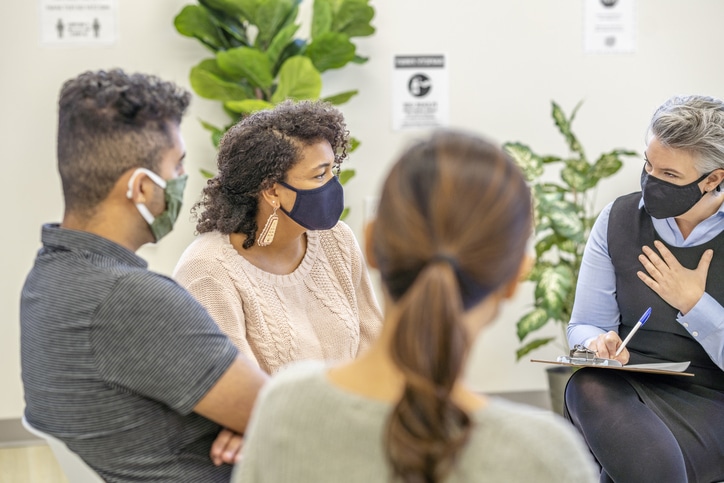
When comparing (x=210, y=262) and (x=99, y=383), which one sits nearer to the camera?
(x=99, y=383)

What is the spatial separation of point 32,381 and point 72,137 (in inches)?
16.7

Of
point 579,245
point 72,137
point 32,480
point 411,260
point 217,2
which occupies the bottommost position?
point 32,480

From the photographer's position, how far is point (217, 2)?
3.55 meters

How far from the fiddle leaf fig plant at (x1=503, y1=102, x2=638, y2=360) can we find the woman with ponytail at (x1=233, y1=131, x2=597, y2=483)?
8.46 ft

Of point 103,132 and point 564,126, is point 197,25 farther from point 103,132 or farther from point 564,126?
point 103,132

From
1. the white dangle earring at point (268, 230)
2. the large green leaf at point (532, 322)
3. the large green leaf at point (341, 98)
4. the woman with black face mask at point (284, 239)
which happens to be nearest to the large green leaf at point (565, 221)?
the large green leaf at point (532, 322)

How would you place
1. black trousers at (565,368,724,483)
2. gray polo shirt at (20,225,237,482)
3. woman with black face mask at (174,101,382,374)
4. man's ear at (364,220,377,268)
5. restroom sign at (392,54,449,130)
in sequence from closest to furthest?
man's ear at (364,220,377,268) < gray polo shirt at (20,225,237,482) < black trousers at (565,368,724,483) < woman with black face mask at (174,101,382,374) < restroom sign at (392,54,449,130)

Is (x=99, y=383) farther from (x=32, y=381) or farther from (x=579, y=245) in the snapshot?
(x=579, y=245)

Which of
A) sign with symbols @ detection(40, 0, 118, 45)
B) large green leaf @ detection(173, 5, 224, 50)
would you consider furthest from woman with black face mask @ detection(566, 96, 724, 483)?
sign with symbols @ detection(40, 0, 118, 45)

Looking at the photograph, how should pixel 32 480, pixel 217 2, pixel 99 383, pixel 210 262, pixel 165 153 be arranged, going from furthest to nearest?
1. pixel 217 2
2. pixel 32 480
3. pixel 210 262
4. pixel 165 153
5. pixel 99 383

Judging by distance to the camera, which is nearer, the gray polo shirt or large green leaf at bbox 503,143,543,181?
the gray polo shirt

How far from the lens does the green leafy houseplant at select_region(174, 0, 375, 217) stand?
3506mm

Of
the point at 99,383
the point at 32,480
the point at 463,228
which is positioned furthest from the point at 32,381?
the point at 32,480

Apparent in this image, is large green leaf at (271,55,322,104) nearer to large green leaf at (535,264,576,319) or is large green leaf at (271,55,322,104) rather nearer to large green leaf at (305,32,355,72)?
large green leaf at (305,32,355,72)
